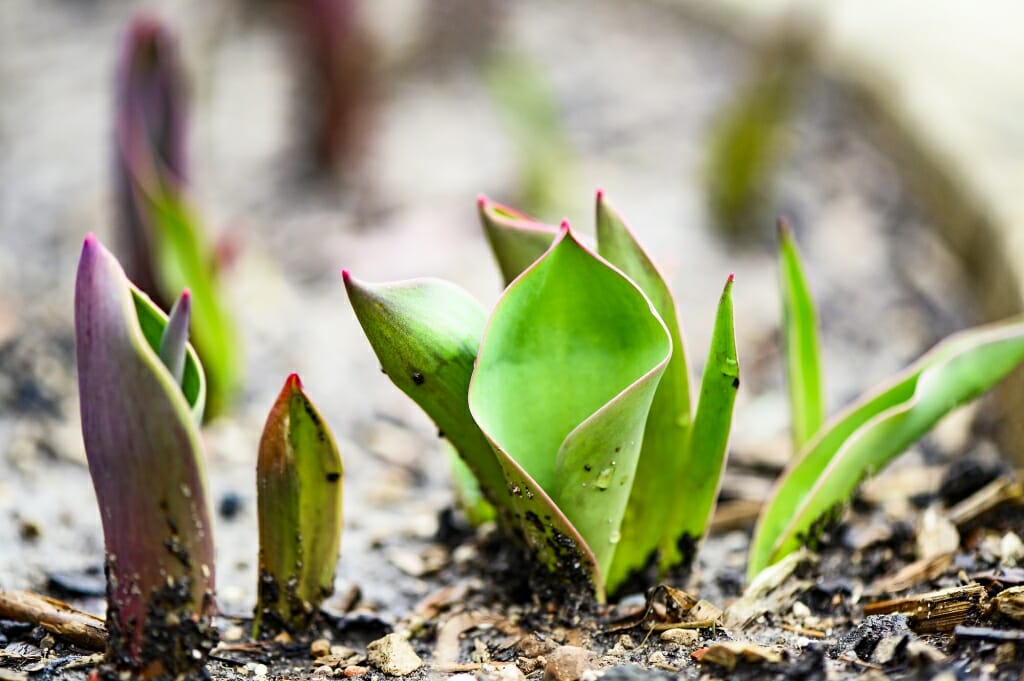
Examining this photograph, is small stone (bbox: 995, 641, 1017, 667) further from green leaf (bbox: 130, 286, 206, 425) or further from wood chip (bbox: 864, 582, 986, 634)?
green leaf (bbox: 130, 286, 206, 425)

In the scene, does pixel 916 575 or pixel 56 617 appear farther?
pixel 916 575

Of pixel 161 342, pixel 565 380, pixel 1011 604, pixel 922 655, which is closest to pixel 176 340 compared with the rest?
pixel 161 342

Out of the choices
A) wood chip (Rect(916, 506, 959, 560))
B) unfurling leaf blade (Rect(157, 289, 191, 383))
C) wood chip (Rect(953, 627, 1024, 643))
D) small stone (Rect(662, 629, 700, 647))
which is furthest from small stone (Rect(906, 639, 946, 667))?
unfurling leaf blade (Rect(157, 289, 191, 383))

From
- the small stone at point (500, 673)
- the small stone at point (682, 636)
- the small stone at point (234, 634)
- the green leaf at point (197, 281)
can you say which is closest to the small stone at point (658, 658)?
the small stone at point (682, 636)

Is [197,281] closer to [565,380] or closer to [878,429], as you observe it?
[565,380]

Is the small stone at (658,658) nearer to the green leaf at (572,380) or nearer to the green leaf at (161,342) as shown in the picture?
the green leaf at (572,380)

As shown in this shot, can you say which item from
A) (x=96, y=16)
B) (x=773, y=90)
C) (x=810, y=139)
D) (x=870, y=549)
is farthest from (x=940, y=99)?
(x=96, y=16)
